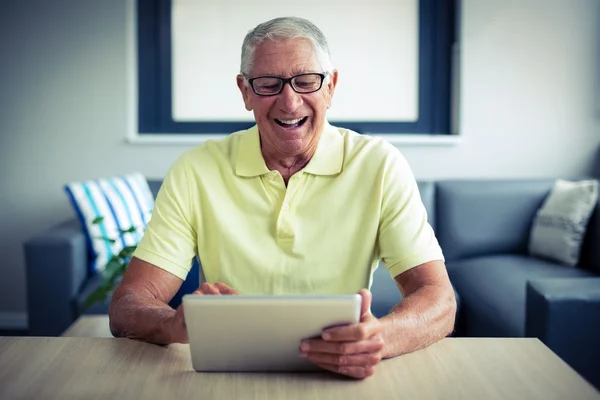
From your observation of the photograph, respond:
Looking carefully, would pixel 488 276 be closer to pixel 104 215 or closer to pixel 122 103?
pixel 104 215

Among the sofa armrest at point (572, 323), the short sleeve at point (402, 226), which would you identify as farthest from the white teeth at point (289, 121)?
the sofa armrest at point (572, 323)

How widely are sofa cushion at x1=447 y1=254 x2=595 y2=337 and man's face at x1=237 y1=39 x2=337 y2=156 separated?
4.20 feet

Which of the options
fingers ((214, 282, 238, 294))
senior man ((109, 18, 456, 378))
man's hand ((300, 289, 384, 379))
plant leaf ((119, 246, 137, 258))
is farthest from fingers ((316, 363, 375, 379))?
plant leaf ((119, 246, 137, 258))

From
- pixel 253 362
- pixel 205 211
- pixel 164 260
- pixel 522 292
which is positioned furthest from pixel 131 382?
pixel 522 292

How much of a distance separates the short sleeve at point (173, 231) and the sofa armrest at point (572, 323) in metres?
1.14

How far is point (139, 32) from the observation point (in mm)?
3445

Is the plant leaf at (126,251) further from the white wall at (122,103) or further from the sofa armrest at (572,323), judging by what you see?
the white wall at (122,103)

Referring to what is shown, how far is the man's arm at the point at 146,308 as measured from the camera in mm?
1116

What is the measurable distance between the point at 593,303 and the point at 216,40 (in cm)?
231

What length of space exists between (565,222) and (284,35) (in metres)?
1.98

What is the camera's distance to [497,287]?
2695mm

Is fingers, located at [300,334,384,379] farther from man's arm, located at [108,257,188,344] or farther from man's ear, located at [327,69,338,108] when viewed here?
man's ear, located at [327,69,338,108]

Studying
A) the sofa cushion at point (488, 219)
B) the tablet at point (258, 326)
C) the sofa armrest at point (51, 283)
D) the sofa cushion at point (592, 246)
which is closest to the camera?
the tablet at point (258, 326)

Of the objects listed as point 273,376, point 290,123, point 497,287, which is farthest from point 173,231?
point 497,287
